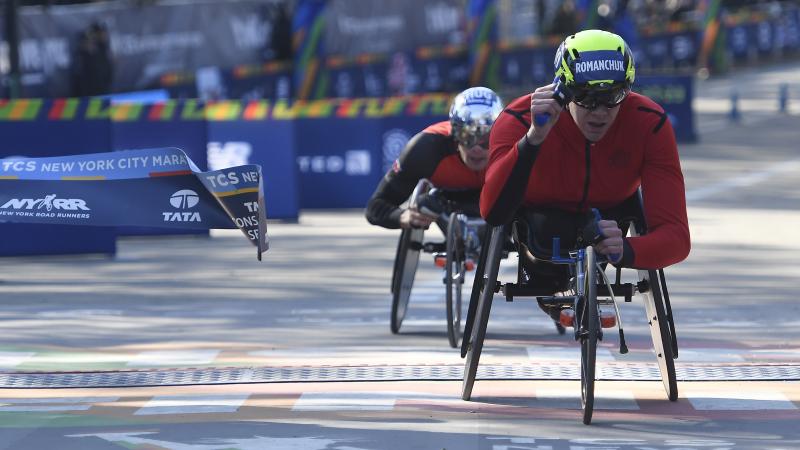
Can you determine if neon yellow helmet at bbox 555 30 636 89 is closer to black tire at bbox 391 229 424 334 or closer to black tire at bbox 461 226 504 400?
black tire at bbox 461 226 504 400

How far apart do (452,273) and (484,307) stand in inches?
98.2

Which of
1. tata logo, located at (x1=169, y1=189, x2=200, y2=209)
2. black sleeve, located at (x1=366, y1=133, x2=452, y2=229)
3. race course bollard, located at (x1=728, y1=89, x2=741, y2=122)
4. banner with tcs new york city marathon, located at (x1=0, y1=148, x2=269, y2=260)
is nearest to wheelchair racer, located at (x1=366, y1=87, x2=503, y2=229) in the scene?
black sleeve, located at (x1=366, y1=133, x2=452, y2=229)

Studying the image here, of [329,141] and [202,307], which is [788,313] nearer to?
[202,307]

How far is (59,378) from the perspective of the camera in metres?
9.27

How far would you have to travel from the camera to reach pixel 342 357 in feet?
32.7

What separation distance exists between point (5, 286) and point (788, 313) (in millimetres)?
6117

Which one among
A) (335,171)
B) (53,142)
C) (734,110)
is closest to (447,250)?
(53,142)

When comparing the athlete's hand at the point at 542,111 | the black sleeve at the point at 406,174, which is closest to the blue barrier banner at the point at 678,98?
the black sleeve at the point at 406,174

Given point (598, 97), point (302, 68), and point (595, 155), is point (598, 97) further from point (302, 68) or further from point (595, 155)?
point (302, 68)

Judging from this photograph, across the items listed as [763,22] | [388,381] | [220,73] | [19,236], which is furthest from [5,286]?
[763,22]

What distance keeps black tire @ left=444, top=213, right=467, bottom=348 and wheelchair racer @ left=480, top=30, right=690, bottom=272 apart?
2.25 m

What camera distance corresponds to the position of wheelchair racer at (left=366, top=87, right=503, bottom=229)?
10227 millimetres

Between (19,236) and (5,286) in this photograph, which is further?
(19,236)

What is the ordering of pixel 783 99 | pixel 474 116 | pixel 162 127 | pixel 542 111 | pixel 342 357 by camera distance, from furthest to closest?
pixel 783 99 < pixel 162 127 < pixel 474 116 < pixel 342 357 < pixel 542 111
